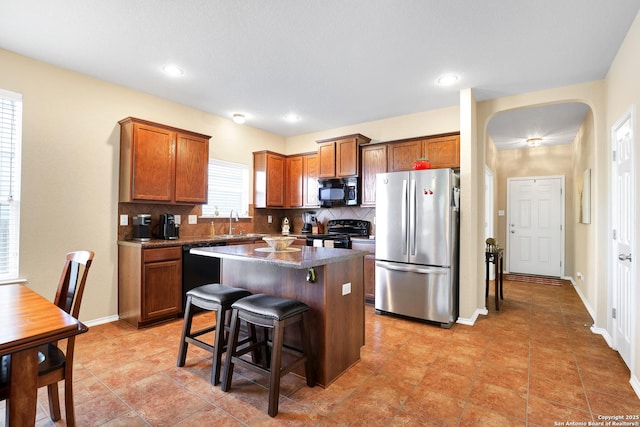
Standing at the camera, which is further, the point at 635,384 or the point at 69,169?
the point at 69,169

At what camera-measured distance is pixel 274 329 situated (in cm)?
201

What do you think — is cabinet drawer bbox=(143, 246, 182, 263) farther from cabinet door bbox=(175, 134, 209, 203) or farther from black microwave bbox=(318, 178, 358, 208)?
black microwave bbox=(318, 178, 358, 208)

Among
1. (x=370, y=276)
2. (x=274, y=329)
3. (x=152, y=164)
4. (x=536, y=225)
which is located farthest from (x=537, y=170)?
(x=152, y=164)

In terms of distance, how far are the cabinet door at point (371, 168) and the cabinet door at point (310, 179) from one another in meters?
0.90

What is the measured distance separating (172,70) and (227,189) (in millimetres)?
2108

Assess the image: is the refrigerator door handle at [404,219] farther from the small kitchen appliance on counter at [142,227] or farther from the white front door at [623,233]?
the small kitchen appliance on counter at [142,227]

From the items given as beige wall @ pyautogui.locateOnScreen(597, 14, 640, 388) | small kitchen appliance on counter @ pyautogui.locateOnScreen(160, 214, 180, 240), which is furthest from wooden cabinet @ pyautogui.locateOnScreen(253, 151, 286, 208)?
beige wall @ pyautogui.locateOnScreen(597, 14, 640, 388)

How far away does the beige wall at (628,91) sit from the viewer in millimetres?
2268

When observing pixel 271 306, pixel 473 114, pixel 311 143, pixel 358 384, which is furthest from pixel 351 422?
pixel 311 143

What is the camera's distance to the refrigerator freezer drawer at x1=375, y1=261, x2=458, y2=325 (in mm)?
3531

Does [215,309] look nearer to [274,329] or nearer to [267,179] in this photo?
[274,329]

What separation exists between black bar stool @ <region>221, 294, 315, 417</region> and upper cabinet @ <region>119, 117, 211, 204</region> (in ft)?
7.39


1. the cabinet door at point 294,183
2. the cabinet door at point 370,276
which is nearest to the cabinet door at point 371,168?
the cabinet door at point 370,276

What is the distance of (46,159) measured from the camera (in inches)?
124
